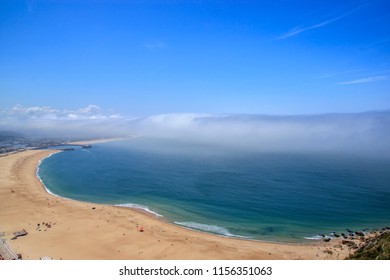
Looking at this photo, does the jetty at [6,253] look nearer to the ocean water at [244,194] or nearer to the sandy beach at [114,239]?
the sandy beach at [114,239]

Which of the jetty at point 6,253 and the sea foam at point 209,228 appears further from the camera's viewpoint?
the sea foam at point 209,228

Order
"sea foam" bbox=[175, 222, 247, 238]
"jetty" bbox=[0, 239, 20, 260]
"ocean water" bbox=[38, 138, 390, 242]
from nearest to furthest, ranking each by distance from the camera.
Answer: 1. "jetty" bbox=[0, 239, 20, 260]
2. "sea foam" bbox=[175, 222, 247, 238]
3. "ocean water" bbox=[38, 138, 390, 242]

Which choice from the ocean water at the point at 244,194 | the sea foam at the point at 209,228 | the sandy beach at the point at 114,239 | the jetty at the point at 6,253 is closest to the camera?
the jetty at the point at 6,253

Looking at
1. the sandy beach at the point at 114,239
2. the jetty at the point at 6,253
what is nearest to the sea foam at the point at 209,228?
the sandy beach at the point at 114,239

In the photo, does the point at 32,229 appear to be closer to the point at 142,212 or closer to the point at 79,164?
the point at 142,212

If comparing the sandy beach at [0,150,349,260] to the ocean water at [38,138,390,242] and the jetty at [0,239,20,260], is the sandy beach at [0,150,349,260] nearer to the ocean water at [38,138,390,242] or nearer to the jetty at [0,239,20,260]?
the jetty at [0,239,20,260]

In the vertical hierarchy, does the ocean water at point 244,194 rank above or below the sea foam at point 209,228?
above

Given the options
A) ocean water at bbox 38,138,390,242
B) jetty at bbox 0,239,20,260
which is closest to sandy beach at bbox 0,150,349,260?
jetty at bbox 0,239,20,260
